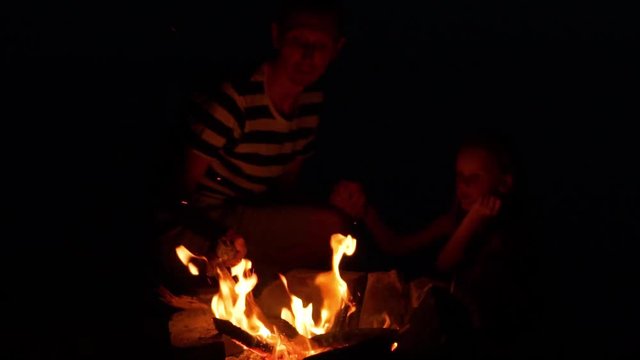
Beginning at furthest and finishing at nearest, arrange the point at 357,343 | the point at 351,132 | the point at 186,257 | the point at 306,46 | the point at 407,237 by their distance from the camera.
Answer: the point at 351,132 < the point at 407,237 < the point at 306,46 < the point at 186,257 < the point at 357,343

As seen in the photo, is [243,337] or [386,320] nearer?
[243,337]

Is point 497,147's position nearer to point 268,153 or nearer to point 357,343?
point 268,153

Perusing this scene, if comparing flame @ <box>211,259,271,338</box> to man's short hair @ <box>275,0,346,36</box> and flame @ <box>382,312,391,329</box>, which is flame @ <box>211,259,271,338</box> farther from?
man's short hair @ <box>275,0,346,36</box>

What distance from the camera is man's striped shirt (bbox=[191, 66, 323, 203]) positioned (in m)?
3.62

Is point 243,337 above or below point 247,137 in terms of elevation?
below

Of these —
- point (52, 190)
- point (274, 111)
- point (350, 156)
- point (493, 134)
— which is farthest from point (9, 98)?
point (493, 134)

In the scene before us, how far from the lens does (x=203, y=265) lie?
3656mm

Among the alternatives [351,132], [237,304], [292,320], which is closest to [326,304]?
[292,320]

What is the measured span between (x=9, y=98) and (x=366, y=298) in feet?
15.2

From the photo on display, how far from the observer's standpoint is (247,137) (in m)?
3.80

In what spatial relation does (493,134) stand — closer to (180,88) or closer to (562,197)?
(562,197)

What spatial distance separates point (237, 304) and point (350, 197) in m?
1.09

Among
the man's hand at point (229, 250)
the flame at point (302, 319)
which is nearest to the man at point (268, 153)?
the man's hand at point (229, 250)

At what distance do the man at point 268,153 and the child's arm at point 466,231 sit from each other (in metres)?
0.75
